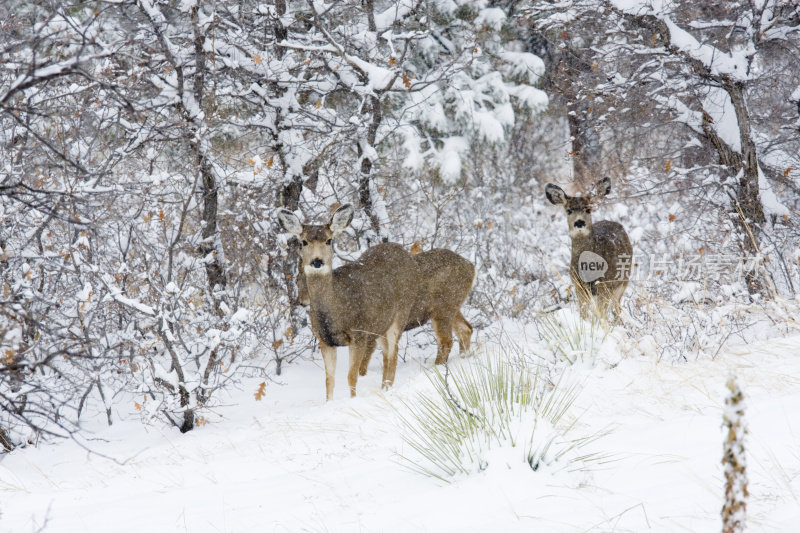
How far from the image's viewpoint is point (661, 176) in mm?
10586

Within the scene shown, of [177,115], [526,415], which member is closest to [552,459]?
[526,415]

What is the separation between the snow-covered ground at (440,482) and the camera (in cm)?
345

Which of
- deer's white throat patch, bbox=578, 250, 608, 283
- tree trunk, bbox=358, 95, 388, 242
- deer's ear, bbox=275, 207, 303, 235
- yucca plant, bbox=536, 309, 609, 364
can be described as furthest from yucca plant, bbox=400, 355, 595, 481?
tree trunk, bbox=358, 95, 388, 242

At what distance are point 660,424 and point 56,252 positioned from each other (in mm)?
5611

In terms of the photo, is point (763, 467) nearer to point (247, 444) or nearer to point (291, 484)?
point (291, 484)

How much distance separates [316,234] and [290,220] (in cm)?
27

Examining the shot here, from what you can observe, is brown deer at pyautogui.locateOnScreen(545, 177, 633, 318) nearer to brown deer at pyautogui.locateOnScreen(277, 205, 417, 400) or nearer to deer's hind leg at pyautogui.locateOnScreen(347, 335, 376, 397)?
brown deer at pyautogui.locateOnScreen(277, 205, 417, 400)

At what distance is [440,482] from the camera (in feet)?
13.6

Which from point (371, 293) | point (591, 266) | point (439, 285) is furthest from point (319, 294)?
point (591, 266)

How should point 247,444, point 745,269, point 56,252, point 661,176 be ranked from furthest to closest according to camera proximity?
point 661,176
point 745,269
point 56,252
point 247,444

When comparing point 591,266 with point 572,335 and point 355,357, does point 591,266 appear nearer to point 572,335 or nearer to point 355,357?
point 572,335

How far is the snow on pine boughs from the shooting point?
207 centimetres

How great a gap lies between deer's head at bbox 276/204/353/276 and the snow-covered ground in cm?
128

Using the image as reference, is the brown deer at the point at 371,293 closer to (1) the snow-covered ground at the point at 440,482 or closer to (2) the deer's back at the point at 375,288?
(2) the deer's back at the point at 375,288
